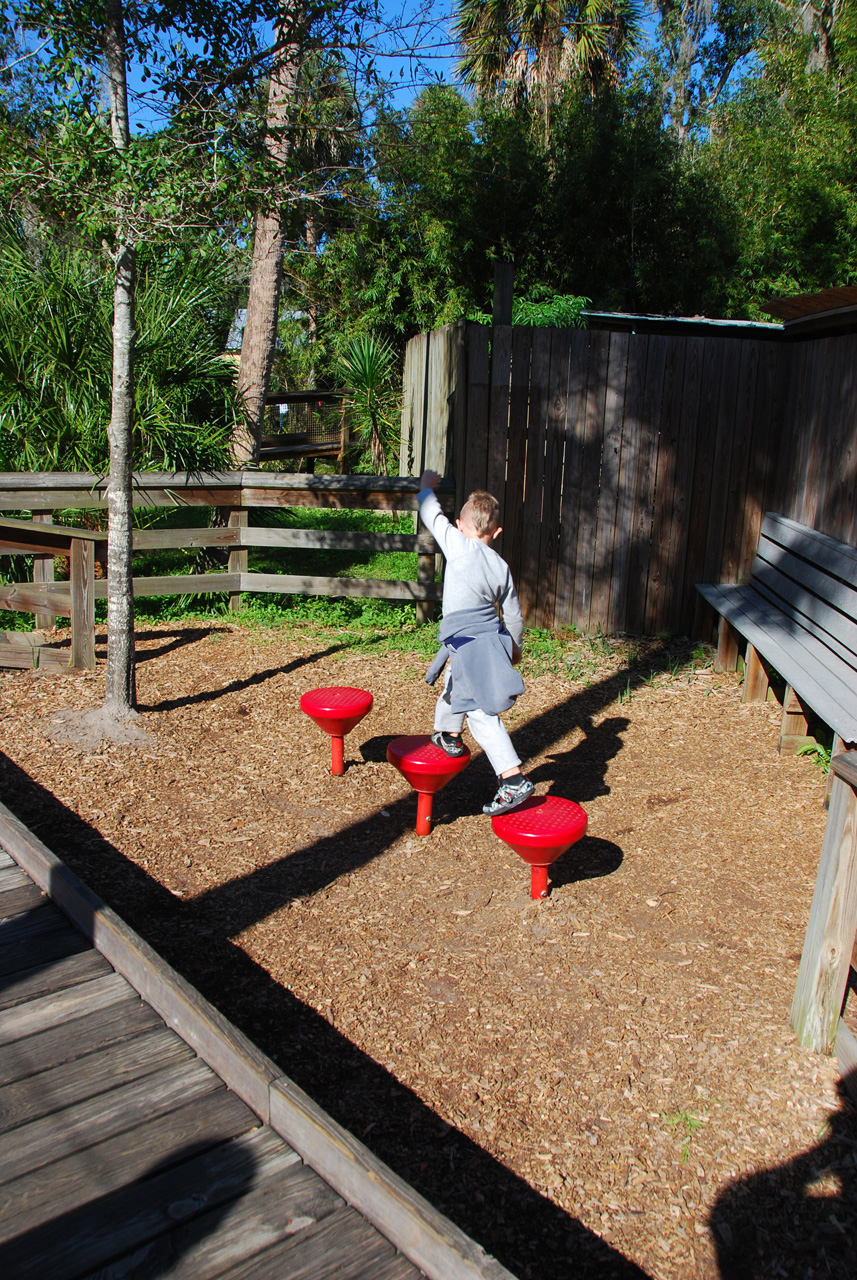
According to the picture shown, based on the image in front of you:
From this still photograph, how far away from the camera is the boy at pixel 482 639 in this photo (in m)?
4.10

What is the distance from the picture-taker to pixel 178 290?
835cm

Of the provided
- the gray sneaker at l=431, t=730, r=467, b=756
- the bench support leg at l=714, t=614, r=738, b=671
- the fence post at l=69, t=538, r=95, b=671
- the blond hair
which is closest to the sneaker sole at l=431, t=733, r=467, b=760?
the gray sneaker at l=431, t=730, r=467, b=756

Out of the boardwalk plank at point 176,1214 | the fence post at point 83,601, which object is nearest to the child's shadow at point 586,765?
the boardwalk plank at point 176,1214

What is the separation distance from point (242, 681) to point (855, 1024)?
4.45m

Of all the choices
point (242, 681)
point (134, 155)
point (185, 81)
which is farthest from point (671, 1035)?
point (185, 81)

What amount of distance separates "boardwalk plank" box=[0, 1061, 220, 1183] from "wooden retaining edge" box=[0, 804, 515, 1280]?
0.08m

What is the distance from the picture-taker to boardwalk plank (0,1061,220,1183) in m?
2.20

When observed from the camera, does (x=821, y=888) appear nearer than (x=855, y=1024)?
Yes

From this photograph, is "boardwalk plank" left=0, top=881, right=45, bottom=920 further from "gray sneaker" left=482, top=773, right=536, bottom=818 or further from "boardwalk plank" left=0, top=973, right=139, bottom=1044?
"gray sneaker" left=482, top=773, right=536, bottom=818

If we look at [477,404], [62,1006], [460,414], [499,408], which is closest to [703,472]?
[499,408]

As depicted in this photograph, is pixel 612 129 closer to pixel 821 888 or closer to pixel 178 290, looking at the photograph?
pixel 178 290

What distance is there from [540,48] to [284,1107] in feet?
70.5

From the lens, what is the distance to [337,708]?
4840 millimetres

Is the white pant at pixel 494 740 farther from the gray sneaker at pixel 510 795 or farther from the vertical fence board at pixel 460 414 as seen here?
the vertical fence board at pixel 460 414
